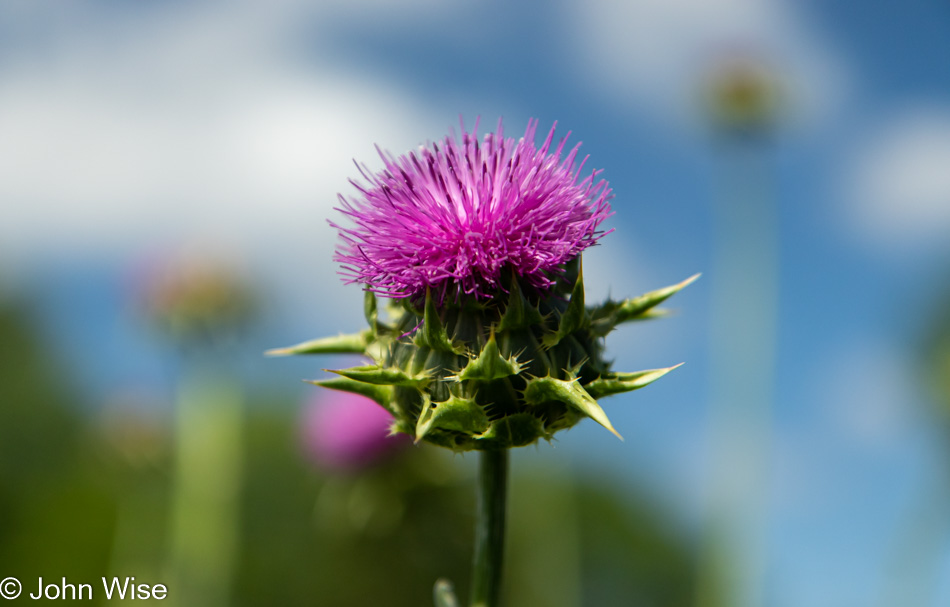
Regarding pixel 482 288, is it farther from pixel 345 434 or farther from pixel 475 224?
pixel 345 434

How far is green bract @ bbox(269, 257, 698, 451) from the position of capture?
297 centimetres

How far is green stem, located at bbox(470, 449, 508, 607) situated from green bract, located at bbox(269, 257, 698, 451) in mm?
190

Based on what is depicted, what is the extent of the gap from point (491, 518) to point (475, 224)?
1.19 meters

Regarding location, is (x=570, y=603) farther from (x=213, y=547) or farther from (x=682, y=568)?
(x=682, y=568)

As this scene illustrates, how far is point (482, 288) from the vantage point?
3156mm

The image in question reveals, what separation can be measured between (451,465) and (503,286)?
5.25 m

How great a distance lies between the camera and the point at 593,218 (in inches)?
118

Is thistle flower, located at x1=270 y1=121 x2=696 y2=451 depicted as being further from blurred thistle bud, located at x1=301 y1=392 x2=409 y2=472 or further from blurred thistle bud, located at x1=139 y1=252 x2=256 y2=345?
blurred thistle bud, located at x1=139 y1=252 x2=256 y2=345

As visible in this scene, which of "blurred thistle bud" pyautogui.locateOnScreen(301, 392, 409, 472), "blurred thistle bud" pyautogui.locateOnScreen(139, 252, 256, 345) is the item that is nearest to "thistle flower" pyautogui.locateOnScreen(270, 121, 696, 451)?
"blurred thistle bud" pyautogui.locateOnScreen(301, 392, 409, 472)

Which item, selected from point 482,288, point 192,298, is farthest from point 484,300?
point 192,298

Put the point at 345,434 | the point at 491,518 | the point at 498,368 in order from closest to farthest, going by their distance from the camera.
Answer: the point at 498,368
the point at 491,518
the point at 345,434

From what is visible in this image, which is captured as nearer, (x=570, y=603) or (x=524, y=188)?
(x=524, y=188)

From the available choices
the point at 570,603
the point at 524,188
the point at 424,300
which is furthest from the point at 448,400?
the point at 570,603

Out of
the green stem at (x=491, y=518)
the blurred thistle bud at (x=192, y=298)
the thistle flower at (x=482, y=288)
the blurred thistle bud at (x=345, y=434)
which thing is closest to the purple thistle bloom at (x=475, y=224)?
the thistle flower at (x=482, y=288)
